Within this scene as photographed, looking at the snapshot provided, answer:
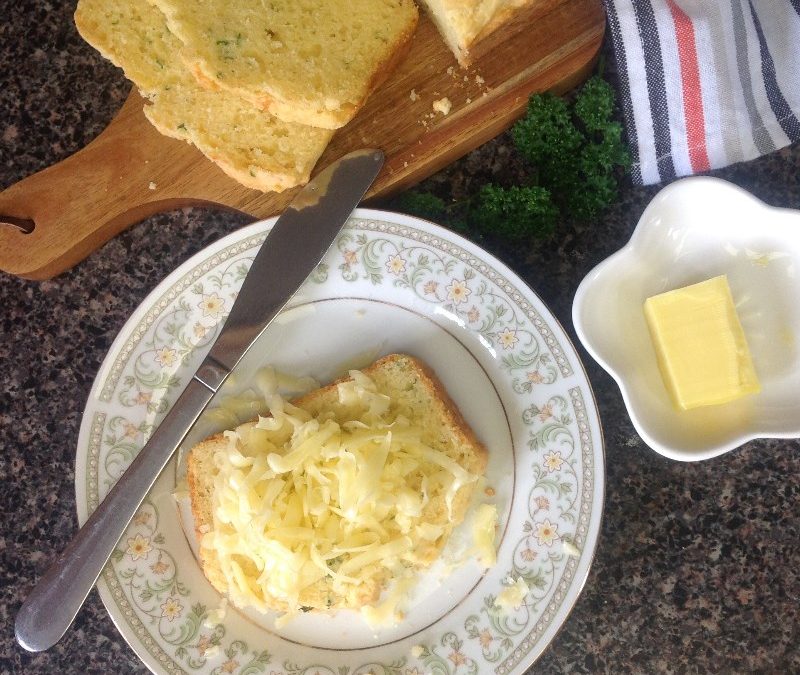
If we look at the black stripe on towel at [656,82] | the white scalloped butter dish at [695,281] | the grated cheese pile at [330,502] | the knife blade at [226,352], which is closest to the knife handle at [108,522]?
the knife blade at [226,352]

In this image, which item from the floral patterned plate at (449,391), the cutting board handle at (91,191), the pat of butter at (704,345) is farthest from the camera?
the cutting board handle at (91,191)

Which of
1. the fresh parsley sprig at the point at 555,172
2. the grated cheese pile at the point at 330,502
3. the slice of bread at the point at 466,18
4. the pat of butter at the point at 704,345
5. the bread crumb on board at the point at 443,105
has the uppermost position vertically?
the slice of bread at the point at 466,18

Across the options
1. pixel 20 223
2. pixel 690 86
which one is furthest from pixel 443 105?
pixel 20 223

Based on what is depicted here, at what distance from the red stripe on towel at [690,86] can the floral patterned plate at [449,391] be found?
2.01 ft

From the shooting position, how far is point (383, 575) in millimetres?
2025

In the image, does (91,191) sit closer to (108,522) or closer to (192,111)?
(192,111)

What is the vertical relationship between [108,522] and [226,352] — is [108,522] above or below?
below

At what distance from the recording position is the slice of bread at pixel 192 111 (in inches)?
80.8

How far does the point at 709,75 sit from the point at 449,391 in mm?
1107

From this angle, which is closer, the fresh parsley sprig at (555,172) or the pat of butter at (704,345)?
the pat of butter at (704,345)

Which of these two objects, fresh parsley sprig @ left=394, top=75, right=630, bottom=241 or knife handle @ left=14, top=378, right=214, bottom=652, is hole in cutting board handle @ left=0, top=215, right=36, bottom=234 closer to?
knife handle @ left=14, top=378, right=214, bottom=652

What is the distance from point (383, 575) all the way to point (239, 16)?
1578 mm

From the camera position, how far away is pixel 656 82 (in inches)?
78.2

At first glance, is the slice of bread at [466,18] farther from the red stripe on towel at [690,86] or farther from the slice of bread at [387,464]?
the slice of bread at [387,464]
